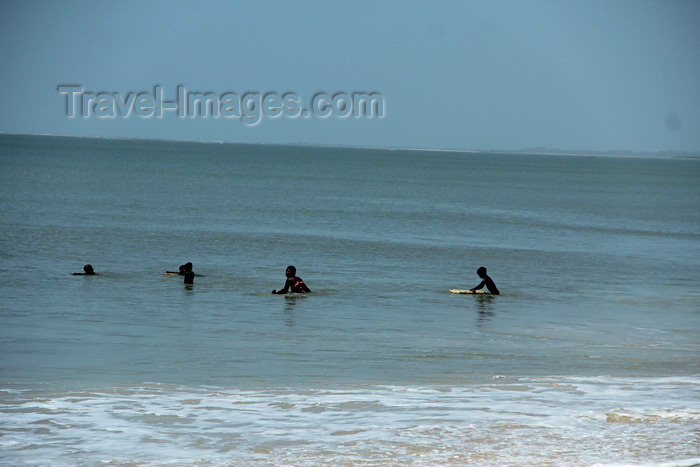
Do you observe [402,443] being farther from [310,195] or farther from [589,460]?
[310,195]

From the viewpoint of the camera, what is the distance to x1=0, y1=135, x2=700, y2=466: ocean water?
8383mm

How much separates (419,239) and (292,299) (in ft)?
57.8

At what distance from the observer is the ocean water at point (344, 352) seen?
8.38 meters

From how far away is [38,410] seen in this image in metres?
9.44

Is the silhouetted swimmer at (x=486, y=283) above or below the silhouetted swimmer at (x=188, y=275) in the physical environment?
below

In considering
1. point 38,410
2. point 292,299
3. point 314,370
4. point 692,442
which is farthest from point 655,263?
point 38,410

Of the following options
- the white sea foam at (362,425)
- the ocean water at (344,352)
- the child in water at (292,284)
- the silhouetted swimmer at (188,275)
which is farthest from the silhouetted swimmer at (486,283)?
the white sea foam at (362,425)

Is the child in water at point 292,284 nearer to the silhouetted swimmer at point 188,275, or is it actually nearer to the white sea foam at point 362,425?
the silhouetted swimmer at point 188,275

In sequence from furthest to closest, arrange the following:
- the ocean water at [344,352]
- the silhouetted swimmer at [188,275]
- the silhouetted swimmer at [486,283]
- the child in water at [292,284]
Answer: the silhouetted swimmer at [188,275] < the silhouetted swimmer at [486,283] < the child in water at [292,284] < the ocean water at [344,352]

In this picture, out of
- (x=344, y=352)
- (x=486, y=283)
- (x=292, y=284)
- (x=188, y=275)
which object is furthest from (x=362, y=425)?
(x=188, y=275)

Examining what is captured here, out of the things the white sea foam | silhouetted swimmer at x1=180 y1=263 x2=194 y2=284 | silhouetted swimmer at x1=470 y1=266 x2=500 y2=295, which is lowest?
the white sea foam

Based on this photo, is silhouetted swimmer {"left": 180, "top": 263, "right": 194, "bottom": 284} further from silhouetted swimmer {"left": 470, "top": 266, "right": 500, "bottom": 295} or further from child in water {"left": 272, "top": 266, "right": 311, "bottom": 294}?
silhouetted swimmer {"left": 470, "top": 266, "right": 500, "bottom": 295}

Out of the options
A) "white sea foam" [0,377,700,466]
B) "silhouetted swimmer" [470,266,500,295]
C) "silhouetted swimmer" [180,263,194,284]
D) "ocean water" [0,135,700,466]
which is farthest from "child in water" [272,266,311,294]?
"white sea foam" [0,377,700,466]

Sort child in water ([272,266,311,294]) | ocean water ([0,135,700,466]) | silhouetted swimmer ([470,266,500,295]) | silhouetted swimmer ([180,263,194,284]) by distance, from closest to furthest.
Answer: ocean water ([0,135,700,466]) → child in water ([272,266,311,294]) → silhouetted swimmer ([470,266,500,295]) → silhouetted swimmer ([180,263,194,284])
